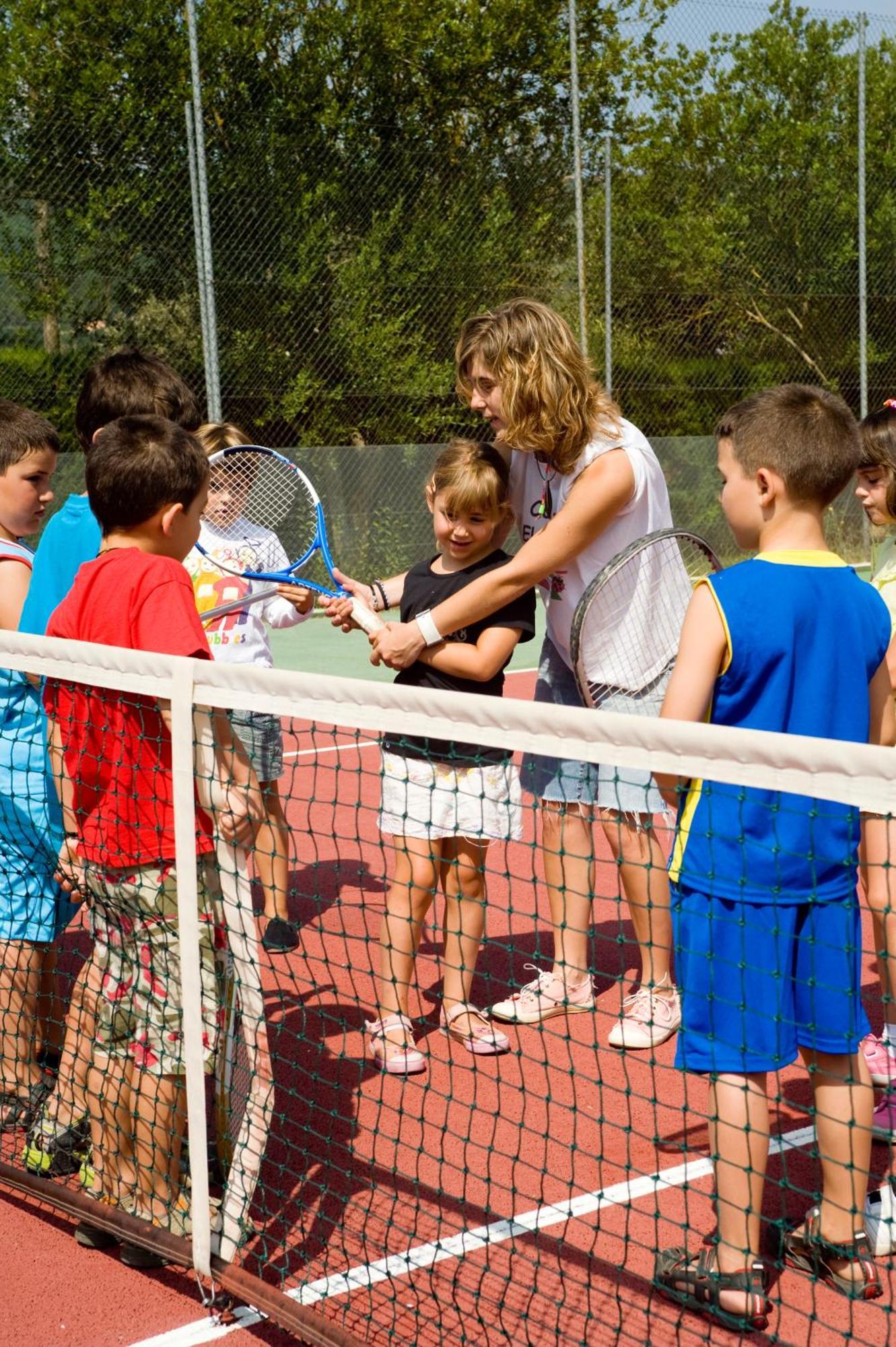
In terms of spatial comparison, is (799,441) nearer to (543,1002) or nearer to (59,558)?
(59,558)

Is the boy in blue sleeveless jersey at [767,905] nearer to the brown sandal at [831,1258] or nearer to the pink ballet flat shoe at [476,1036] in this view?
the brown sandal at [831,1258]

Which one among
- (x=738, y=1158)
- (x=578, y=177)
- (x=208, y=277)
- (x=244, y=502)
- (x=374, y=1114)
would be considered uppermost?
(x=578, y=177)

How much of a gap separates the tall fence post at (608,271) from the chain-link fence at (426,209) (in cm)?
6

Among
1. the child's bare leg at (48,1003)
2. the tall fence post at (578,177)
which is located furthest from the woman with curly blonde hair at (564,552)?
the tall fence post at (578,177)

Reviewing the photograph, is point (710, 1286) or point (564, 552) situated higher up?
point (564, 552)

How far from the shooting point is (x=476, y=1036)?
378 centimetres

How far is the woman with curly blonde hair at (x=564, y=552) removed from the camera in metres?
3.68

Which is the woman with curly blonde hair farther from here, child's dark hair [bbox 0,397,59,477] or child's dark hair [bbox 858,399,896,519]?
child's dark hair [bbox 0,397,59,477]

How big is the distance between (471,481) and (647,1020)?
4.87ft

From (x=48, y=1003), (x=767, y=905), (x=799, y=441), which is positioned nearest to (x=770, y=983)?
(x=767, y=905)

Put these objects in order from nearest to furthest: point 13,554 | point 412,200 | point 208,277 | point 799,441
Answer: point 799,441, point 13,554, point 208,277, point 412,200

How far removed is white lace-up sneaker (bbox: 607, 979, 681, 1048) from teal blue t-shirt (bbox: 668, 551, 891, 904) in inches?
52.0

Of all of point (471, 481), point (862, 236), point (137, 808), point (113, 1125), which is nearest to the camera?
point (137, 808)

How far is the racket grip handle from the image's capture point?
12.1 ft
